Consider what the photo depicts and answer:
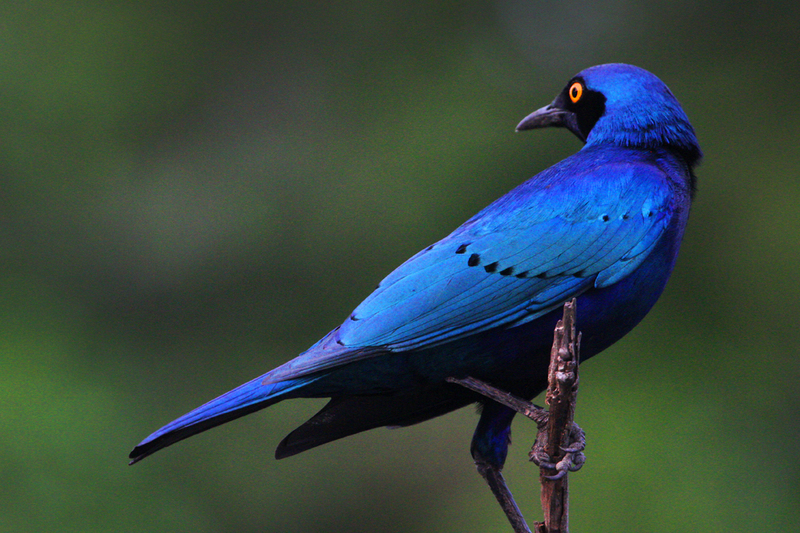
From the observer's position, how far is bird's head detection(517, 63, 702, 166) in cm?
340

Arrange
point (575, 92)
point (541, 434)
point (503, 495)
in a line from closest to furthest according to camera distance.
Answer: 1. point (541, 434)
2. point (503, 495)
3. point (575, 92)

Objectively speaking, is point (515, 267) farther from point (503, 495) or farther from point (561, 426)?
point (503, 495)

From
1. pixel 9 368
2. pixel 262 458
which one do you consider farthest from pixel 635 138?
pixel 9 368

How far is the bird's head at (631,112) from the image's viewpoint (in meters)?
3.40

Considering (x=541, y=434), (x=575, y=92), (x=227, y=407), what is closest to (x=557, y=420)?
(x=541, y=434)

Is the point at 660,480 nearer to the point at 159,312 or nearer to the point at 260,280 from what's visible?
the point at 260,280

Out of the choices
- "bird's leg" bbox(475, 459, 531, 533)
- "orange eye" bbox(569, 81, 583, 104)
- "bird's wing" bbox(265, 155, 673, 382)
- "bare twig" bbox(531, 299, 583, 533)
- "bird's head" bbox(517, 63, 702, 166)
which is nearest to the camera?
"bare twig" bbox(531, 299, 583, 533)

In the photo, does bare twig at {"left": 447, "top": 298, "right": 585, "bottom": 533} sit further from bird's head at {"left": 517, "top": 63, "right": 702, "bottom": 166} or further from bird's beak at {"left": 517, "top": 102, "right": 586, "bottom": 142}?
bird's beak at {"left": 517, "top": 102, "right": 586, "bottom": 142}

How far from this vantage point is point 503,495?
322 centimetres

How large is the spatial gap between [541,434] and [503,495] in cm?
51

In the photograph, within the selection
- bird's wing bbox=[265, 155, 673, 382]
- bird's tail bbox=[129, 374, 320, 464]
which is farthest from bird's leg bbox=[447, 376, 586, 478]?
bird's tail bbox=[129, 374, 320, 464]

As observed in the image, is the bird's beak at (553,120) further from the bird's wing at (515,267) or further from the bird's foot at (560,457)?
the bird's foot at (560,457)

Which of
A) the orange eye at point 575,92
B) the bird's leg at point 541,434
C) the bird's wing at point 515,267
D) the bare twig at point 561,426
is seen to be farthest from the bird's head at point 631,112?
the bird's leg at point 541,434

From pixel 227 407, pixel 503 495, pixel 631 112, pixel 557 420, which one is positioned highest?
pixel 631 112
